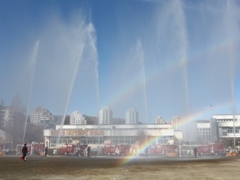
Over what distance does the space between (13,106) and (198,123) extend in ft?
256

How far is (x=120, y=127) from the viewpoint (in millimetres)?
107375

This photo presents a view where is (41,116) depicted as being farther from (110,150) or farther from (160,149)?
(160,149)

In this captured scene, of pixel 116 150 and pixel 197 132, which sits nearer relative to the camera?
pixel 116 150

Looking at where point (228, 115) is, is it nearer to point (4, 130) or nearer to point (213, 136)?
point (213, 136)

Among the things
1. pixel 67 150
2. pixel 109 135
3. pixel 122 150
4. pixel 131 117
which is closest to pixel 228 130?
pixel 131 117

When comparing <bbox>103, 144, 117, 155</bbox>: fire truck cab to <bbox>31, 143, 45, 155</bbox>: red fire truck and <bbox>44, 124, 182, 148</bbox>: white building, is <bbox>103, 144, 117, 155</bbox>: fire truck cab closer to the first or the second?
<bbox>31, 143, 45, 155</bbox>: red fire truck

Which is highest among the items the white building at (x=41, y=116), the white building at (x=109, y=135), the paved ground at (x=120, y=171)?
the white building at (x=41, y=116)

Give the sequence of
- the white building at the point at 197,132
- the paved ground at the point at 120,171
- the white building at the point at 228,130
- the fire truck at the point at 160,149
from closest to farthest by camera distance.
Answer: the paved ground at the point at 120,171
the fire truck at the point at 160,149
the white building at the point at 197,132
the white building at the point at 228,130

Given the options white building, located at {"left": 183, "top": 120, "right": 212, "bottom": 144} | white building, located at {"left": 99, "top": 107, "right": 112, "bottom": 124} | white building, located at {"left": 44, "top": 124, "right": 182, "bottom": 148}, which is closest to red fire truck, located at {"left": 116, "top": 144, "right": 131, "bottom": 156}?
white building, located at {"left": 44, "top": 124, "right": 182, "bottom": 148}

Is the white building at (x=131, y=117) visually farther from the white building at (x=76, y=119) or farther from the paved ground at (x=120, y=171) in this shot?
the paved ground at (x=120, y=171)

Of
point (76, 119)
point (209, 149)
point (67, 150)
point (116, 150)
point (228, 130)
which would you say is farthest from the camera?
point (76, 119)

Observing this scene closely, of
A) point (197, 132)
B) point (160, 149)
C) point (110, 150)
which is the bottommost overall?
point (110, 150)

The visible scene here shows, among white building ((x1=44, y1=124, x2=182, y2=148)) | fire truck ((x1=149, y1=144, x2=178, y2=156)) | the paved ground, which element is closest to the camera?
the paved ground

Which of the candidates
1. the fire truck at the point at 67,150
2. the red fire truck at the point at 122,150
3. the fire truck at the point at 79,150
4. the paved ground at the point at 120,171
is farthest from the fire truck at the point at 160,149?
the paved ground at the point at 120,171
